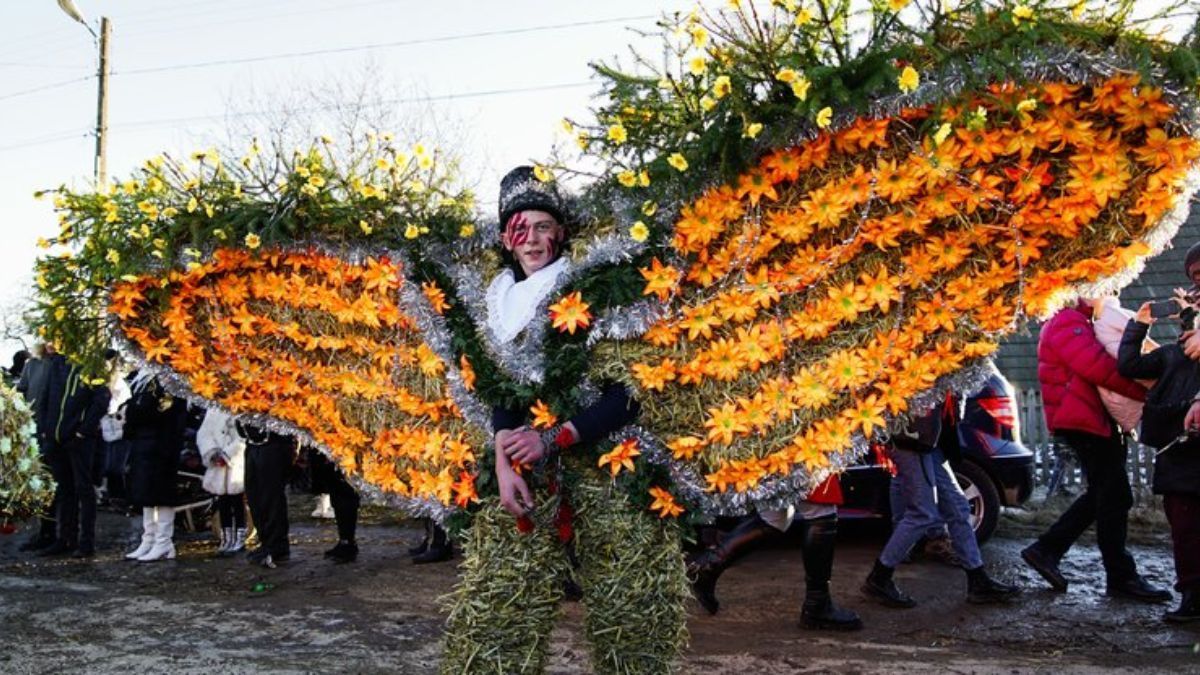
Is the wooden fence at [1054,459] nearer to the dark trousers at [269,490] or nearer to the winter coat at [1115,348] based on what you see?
the winter coat at [1115,348]

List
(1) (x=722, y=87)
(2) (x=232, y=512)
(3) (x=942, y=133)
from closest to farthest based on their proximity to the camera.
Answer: (3) (x=942, y=133) < (1) (x=722, y=87) < (2) (x=232, y=512)

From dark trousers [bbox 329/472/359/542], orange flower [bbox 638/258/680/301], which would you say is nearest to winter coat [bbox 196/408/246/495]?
dark trousers [bbox 329/472/359/542]

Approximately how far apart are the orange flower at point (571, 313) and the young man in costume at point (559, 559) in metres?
0.08

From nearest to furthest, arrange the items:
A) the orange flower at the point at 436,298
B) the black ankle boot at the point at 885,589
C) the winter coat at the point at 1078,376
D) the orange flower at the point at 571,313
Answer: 1. the orange flower at the point at 571,313
2. the orange flower at the point at 436,298
3. the black ankle boot at the point at 885,589
4. the winter coat at the point at 1078,376

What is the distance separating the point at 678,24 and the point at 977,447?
5149 millimetres

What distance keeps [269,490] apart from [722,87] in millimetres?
6150

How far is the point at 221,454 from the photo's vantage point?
347 inches

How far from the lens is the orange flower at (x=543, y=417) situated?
131 inches

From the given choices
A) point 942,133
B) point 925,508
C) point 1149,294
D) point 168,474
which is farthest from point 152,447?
point 1149,294

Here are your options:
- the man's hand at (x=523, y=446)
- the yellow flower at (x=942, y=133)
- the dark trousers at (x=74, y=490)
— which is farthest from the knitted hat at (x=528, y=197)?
the dark trousers at (x=74, y=490)

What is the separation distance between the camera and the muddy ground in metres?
5.04

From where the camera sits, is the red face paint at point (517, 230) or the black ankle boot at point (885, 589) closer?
the red face paint at point (517, 230)

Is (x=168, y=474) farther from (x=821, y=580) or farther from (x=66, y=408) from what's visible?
(x=821, y=580)

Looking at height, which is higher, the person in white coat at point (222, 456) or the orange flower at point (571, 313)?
the orange flower at point (571, 313)
